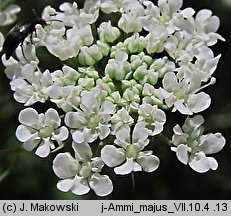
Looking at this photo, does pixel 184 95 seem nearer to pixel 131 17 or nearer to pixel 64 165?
pixel 131 17

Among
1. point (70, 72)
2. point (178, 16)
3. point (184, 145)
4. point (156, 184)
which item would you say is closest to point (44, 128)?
point (70, 72)

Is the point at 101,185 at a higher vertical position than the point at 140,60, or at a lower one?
lower

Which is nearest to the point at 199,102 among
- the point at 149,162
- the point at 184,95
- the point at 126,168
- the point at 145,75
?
the point at 184,95

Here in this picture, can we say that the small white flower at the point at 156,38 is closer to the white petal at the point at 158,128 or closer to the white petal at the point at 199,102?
the white petal at the point at 199,102

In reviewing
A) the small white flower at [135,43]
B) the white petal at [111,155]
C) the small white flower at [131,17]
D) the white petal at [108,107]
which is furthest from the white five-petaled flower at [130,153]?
the small white flower at [131,17]

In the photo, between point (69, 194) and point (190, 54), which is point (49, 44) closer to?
point (190, 54)

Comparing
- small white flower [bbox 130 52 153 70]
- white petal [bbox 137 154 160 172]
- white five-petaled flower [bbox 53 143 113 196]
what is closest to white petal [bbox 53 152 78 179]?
white five-petaled flower [bbox 53 143 113 196]

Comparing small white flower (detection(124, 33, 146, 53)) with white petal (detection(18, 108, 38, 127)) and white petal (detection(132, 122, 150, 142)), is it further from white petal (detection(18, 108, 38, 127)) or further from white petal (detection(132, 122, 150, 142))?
white petal (detection(18, 108, 38, 127))

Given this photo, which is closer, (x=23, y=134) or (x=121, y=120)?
(x=121, y=120)
